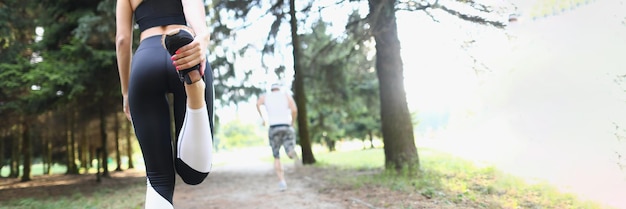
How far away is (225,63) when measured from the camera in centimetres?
1266

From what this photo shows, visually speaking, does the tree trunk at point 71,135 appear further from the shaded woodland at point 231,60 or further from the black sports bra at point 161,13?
the black sports bra at point 161,13

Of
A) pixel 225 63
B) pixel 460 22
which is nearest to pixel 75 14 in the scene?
pixel 225 63

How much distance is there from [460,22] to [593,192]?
2.50 meters

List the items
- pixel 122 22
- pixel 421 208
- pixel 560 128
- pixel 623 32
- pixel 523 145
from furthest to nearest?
pixel 421 208 → pixel 523 145 → pixel 560 128 → pixel 623 32 → pixel 122 22

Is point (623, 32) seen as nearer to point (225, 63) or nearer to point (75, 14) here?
point (75, 14)

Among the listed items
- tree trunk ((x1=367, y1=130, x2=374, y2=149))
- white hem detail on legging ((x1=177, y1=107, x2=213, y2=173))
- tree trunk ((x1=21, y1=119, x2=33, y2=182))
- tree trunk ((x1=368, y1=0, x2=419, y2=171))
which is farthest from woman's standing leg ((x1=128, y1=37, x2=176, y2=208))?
tree trunk ((x1=367, y1=130, x2=374, y2=149))

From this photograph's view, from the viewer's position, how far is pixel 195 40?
1.33m

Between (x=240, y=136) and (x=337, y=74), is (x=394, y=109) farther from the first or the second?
(x=240, y=136)

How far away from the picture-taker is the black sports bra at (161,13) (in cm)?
177

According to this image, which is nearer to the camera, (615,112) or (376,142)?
(615,112)

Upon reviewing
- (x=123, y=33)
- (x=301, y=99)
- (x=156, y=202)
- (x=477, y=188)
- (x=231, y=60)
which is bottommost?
(x=477, y=188)

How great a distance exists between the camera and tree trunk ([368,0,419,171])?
22.5 ft

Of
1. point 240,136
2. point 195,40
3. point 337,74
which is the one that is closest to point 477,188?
point 195,40

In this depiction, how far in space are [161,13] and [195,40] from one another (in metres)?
0.55
